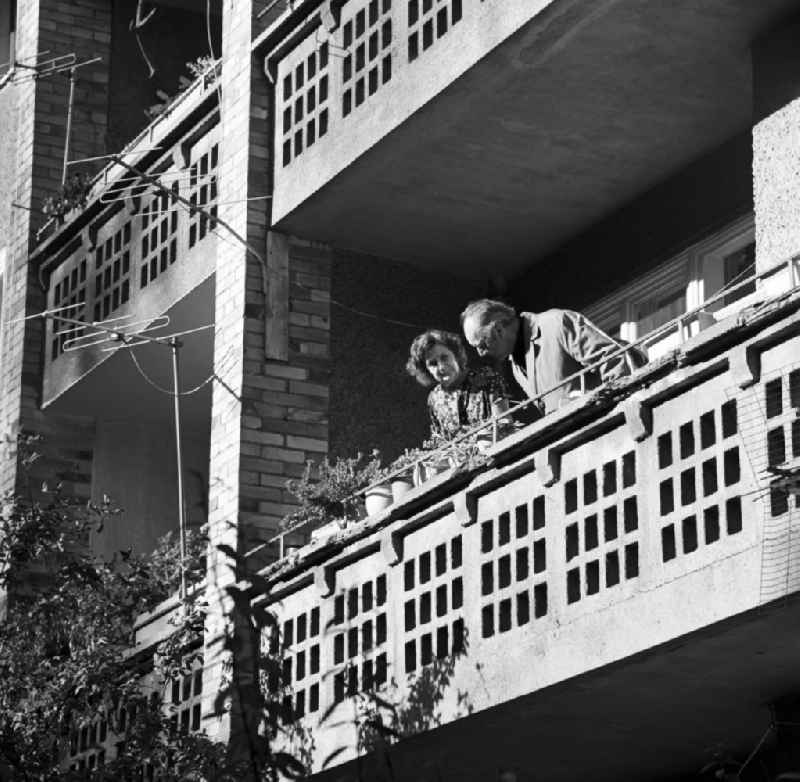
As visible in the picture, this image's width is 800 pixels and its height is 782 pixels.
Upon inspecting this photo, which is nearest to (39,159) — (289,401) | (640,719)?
(289,401)

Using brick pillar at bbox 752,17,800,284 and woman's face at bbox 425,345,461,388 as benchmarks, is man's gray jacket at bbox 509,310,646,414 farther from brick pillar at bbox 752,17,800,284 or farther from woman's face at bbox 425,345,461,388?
brick pillar at bbox 752,17,800,284

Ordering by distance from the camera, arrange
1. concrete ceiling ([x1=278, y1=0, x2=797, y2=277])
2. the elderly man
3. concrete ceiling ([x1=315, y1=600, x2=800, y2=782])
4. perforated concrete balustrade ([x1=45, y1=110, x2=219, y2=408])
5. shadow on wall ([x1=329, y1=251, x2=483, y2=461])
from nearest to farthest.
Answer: concrete ceiling ([x1=315, y1=600, x2=800, y2=782]) < concrete ceiling ([x1=278, y1=0, x2=797, y2=277]) < the elderly man < shadow on wall ([x1=329, y1=251, x2=483, y2=461]) < perforated concrete balustrade ([x1=45, y1=110, x2=219, y2=408])

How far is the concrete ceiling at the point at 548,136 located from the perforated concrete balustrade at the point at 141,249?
1516 millimetres

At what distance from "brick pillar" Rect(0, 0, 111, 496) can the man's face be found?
7.94 meters

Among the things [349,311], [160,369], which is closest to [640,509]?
[349,311]

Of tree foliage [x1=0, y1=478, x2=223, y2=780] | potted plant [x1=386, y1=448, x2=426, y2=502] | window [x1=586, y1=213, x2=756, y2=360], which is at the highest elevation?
window [x1=586, y1=213, x2=756, y2=360]

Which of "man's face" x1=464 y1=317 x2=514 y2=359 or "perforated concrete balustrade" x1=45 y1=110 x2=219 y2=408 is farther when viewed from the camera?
"perforated concrete balustrade" x1=45 y1=110 x2=219 y2=408

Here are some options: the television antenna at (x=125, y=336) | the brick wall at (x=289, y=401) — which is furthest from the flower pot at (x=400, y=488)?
the television antenna at (x=125, y=336)

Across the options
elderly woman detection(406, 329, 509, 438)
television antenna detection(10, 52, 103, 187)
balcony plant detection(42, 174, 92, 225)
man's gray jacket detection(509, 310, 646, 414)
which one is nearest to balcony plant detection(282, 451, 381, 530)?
elderly woman detection(406, 329, 509, 438)

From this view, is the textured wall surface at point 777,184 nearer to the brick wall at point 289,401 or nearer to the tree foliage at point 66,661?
the tree foliage at point 66,661

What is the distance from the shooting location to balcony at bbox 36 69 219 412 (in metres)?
20.3

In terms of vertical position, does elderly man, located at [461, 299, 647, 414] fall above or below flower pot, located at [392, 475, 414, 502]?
above

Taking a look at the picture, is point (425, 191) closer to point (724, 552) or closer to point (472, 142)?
Result: point (472, 142)

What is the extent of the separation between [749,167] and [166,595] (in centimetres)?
578
